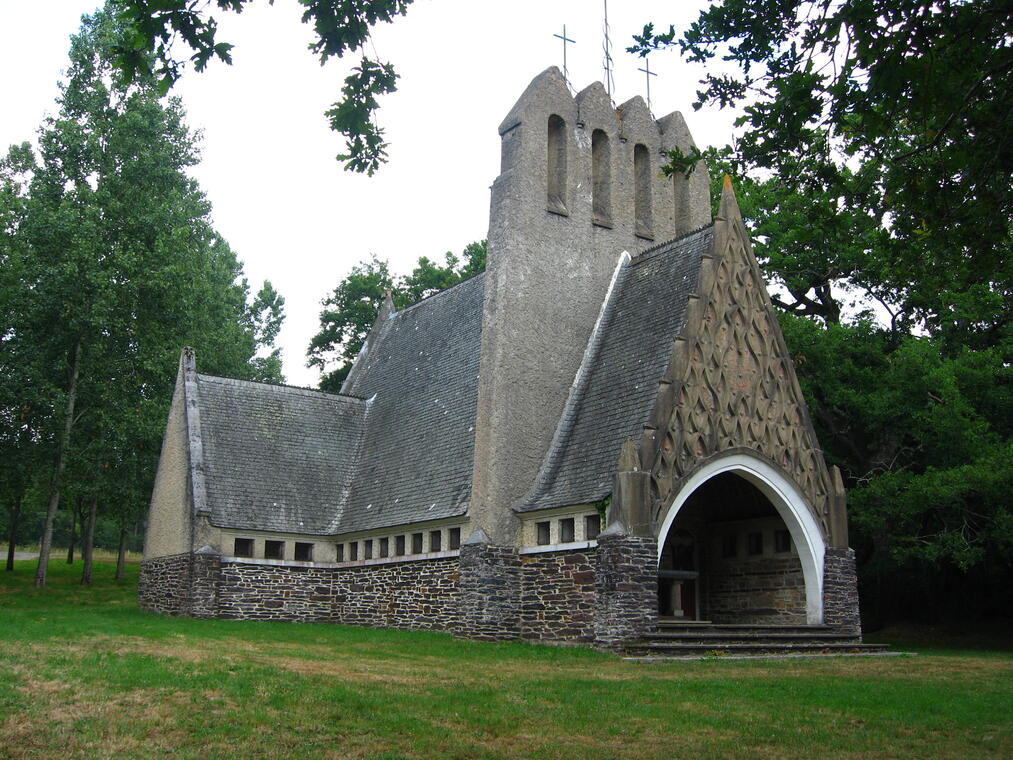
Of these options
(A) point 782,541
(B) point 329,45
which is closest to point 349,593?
(A) point 782,541

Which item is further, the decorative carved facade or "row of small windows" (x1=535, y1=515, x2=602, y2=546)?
"row of small windows" (x1=535, y1=515, x2=602, y2=546)

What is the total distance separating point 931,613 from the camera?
34469mm

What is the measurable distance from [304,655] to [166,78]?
1157 cm

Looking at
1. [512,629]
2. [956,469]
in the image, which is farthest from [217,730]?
[956,469]

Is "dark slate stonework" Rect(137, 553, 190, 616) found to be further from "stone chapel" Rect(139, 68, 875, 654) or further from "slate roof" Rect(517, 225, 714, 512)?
"slate roof" Rect(517, 225, 714, 512)

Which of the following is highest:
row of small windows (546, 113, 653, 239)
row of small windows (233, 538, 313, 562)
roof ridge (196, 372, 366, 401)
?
row of small windows (546, 113, 653, 239)

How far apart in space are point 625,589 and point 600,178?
44.3 ft

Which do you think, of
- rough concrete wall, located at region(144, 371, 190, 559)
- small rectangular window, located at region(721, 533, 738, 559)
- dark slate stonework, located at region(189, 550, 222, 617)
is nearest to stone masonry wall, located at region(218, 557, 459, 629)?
dark slate stonework, located at region(189, 550, 222, 617)

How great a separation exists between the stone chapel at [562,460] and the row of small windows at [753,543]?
0.05 meters

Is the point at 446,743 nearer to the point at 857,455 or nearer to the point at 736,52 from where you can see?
the point at 736,52

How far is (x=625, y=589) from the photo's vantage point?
20.6m

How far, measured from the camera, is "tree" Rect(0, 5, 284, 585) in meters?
35.9

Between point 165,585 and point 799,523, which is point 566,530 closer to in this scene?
point 799,523

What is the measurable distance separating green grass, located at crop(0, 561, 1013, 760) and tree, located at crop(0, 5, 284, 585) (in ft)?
63.3
